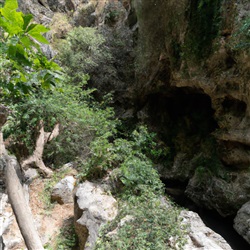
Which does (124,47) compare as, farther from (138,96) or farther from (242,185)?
(242,185)

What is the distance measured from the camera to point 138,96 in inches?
364

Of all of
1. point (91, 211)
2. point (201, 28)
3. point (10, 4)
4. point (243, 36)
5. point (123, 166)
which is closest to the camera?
point (10, 4)

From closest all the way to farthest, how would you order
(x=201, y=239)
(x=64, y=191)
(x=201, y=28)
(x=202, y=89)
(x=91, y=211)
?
1. (x=201, y=239)
2. (x=91, y=211)
3. (x=64, y=191)
4. (x=201, y=28)
5. (x=202, y=89)

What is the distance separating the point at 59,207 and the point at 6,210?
1.17 metres

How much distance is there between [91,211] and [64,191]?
148 cm

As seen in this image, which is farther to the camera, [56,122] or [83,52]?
[83,52]

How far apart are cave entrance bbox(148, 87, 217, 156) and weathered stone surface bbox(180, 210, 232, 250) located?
4.18 meters

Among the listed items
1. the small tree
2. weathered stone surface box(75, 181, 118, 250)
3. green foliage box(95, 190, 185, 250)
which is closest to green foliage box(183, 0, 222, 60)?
green foliage box(95, 190, 185, 250)

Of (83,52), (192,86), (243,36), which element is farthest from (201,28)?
(83,52)

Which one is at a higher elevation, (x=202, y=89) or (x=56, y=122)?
(x=202, y=89)

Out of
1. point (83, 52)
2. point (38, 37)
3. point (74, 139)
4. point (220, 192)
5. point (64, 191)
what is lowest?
point (64, 191)

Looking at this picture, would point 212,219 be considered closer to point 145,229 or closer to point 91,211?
point 145,229

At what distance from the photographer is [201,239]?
10.5ft

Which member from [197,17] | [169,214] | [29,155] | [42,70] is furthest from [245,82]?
[29,155]
